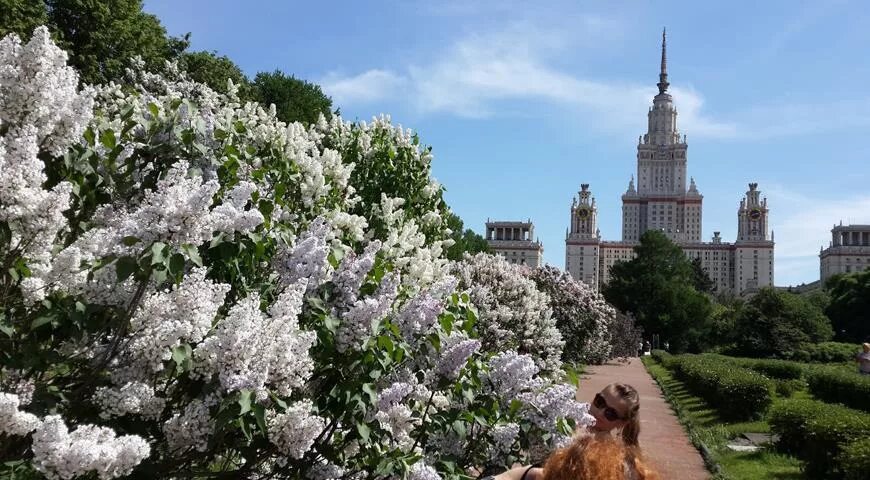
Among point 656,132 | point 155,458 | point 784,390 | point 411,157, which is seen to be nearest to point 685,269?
point 784,390

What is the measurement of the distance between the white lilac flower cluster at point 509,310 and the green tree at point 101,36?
1359 cm

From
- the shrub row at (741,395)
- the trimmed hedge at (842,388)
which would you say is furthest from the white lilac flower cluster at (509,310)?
the trimmed hedge at (842,388)

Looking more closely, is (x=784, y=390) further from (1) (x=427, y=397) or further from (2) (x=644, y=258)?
(2) (x=644, y=258)

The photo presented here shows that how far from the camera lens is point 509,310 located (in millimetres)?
13172

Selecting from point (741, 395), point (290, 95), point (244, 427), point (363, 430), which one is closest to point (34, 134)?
point (244, 427)

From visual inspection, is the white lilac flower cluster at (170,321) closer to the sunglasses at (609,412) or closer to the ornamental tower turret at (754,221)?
the sunglasses at (609,412)

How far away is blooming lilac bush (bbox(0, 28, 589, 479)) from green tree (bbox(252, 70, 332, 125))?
78.7 feet

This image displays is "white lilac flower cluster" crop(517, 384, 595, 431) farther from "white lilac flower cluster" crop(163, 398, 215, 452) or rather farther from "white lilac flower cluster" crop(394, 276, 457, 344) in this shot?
"white lilac flower cluster" crop(163, 398, 215, 452)

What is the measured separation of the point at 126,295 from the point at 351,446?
4.63 feet

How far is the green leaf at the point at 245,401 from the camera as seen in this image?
8.41 feet

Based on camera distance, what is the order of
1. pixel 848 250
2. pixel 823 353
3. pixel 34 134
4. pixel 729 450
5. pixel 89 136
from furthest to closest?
pixel 848 250, pixel 823 353, pixel 729 450, pixel 89 136, pixel 34 134

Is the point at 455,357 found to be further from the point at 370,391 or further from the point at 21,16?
the point at 21,16

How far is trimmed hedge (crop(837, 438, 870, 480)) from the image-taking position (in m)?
8.23

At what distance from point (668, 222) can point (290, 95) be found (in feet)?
456
